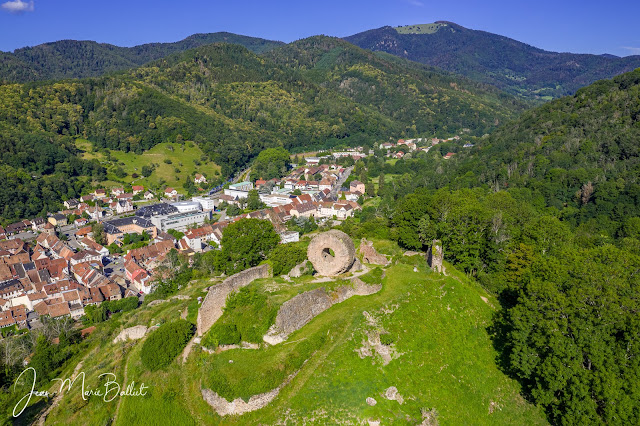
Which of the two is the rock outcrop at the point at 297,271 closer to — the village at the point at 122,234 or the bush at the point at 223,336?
the bush at the point at 223,336

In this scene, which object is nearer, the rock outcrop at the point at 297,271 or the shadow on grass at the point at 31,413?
the shadow on grass at the point at 31,413

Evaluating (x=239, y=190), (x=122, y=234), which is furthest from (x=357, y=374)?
(x=239, y=190)

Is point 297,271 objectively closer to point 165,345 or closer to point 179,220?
point 165,345

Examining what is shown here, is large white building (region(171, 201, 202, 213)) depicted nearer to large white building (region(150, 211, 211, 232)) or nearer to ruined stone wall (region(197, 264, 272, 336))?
large white building (region(150, 211, 211, 232))

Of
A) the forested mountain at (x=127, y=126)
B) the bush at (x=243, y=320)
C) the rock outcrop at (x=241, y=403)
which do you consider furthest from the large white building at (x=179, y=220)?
the rock outcrop at (x=241, y=403)

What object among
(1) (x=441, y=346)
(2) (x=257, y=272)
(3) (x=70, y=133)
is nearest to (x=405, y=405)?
(1) (x=441, y=346)

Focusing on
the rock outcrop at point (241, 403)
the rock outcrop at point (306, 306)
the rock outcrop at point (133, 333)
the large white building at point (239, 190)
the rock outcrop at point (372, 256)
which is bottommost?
the large white building at point (239, 190)
